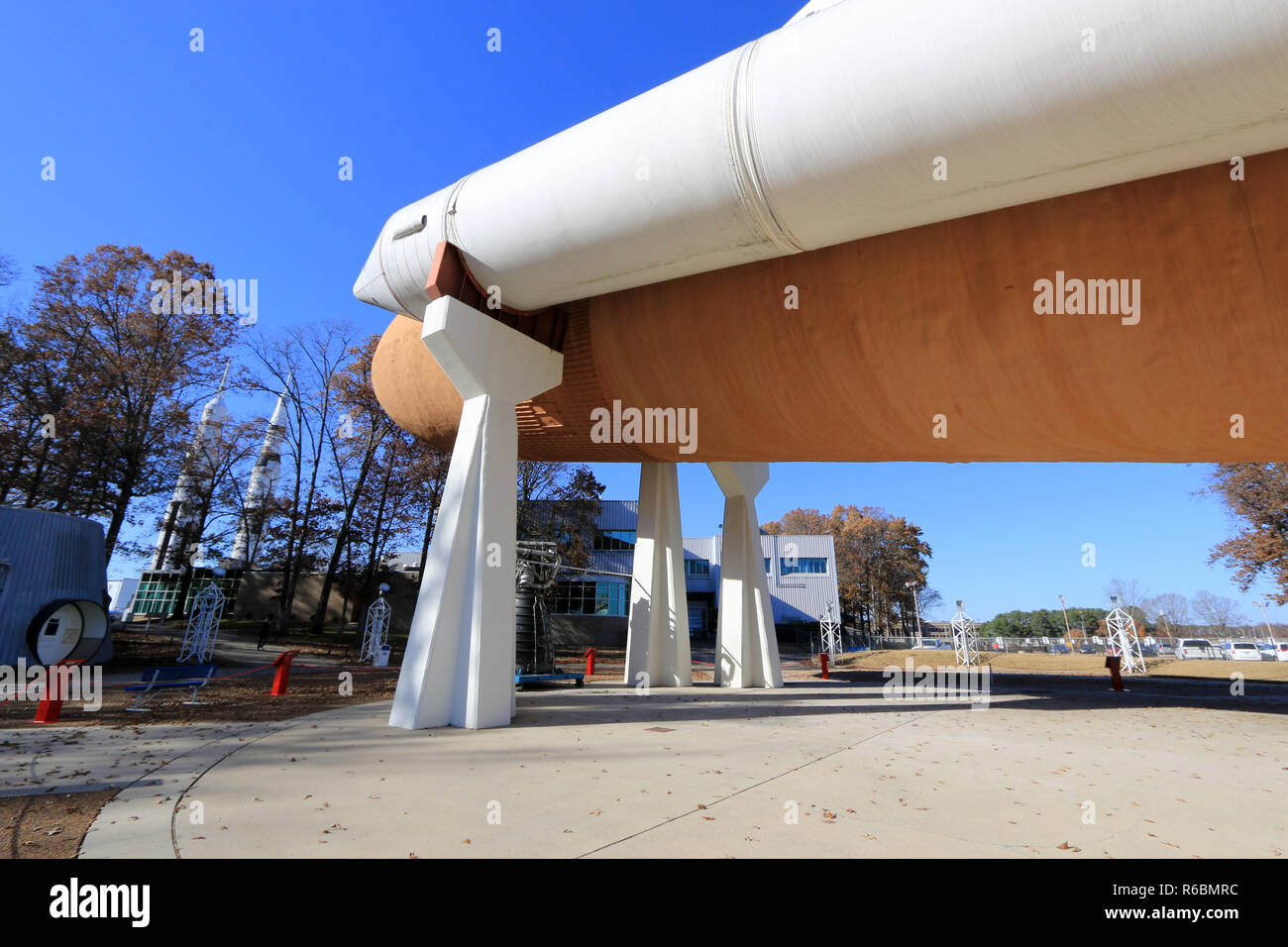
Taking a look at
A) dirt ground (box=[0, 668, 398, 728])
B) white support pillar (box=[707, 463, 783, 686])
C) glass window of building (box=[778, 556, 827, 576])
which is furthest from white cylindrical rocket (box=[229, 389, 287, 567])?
glass window of building (box=[778, 556, 827, 576])

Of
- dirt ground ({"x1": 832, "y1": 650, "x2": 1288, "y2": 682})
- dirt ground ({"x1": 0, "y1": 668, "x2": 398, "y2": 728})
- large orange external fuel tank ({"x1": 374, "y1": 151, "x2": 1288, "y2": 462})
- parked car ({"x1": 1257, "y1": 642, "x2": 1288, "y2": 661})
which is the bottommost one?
parked car ({"x1": 1257, "y1": 642, "x2": 1288, "y2": 661})

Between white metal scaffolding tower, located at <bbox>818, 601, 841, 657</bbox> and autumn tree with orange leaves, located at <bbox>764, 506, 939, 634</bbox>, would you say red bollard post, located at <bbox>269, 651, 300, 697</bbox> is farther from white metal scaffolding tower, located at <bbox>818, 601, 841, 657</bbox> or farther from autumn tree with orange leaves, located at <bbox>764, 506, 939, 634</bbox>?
autumn tree with orange leaves, located at <bbox>764, 506, 939, 634</bbox>

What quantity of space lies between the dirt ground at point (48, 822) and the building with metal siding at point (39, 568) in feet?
43.8

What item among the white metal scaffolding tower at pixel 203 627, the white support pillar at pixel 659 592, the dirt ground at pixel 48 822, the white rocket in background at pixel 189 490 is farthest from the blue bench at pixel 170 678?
the white rocket in background at pixel 189 490

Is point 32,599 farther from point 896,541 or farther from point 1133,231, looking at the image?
point 896,541

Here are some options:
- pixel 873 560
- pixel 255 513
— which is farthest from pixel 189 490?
pixel 873 560

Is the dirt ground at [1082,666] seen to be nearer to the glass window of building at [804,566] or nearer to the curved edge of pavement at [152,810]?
the glass window of building at [804,566]

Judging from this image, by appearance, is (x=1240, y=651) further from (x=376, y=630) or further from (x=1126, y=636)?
(x=376, y=630)

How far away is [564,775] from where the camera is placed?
516 centimetres

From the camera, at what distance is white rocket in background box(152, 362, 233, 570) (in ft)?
81.4

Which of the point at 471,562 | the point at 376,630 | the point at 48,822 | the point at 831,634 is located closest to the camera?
the point at 48,822

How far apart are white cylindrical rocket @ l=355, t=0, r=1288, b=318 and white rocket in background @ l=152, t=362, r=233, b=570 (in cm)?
2419

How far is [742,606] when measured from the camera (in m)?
14.4

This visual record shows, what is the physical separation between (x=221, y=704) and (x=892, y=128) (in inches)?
459
